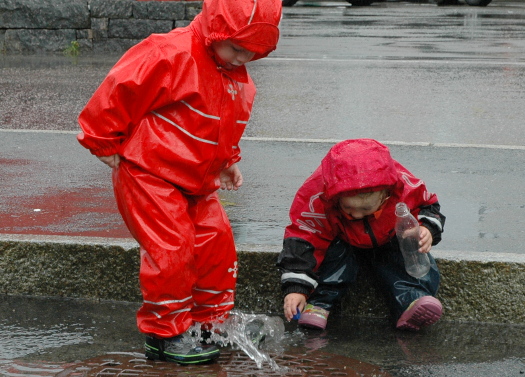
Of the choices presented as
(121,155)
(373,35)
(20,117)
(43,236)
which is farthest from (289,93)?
(373,35)

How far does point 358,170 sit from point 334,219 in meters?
0.35

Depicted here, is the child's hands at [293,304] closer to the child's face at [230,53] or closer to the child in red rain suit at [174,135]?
the child in red rain suit at [174,135]

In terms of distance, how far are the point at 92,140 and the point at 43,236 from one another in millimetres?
1070

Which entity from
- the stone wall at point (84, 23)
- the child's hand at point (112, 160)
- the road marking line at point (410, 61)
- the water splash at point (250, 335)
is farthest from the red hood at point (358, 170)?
the stone wall at point (84, 23)

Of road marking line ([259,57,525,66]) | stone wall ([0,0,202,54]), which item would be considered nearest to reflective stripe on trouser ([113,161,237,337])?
road marking line ([259,57,525,66])

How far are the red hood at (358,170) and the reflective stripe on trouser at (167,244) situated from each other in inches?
19.2

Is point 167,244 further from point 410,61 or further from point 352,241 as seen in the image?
point 410,61

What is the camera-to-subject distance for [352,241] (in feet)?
12.4

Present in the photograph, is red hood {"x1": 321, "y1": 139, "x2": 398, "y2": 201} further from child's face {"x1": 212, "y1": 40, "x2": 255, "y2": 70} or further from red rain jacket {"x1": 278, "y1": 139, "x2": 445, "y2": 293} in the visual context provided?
child's face {"x1": 212, "y1": 40, "x2": 255, "y2": 70}

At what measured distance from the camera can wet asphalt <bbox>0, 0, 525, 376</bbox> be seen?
11.9 ft

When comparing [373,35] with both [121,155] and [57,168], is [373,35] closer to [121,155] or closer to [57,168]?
[57,168]

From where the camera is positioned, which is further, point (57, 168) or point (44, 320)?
point (57, 168)

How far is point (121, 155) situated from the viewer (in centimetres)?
326

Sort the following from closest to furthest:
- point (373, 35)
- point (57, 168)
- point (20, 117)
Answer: point (57, 168), point (20, 117), point (373, 35)
